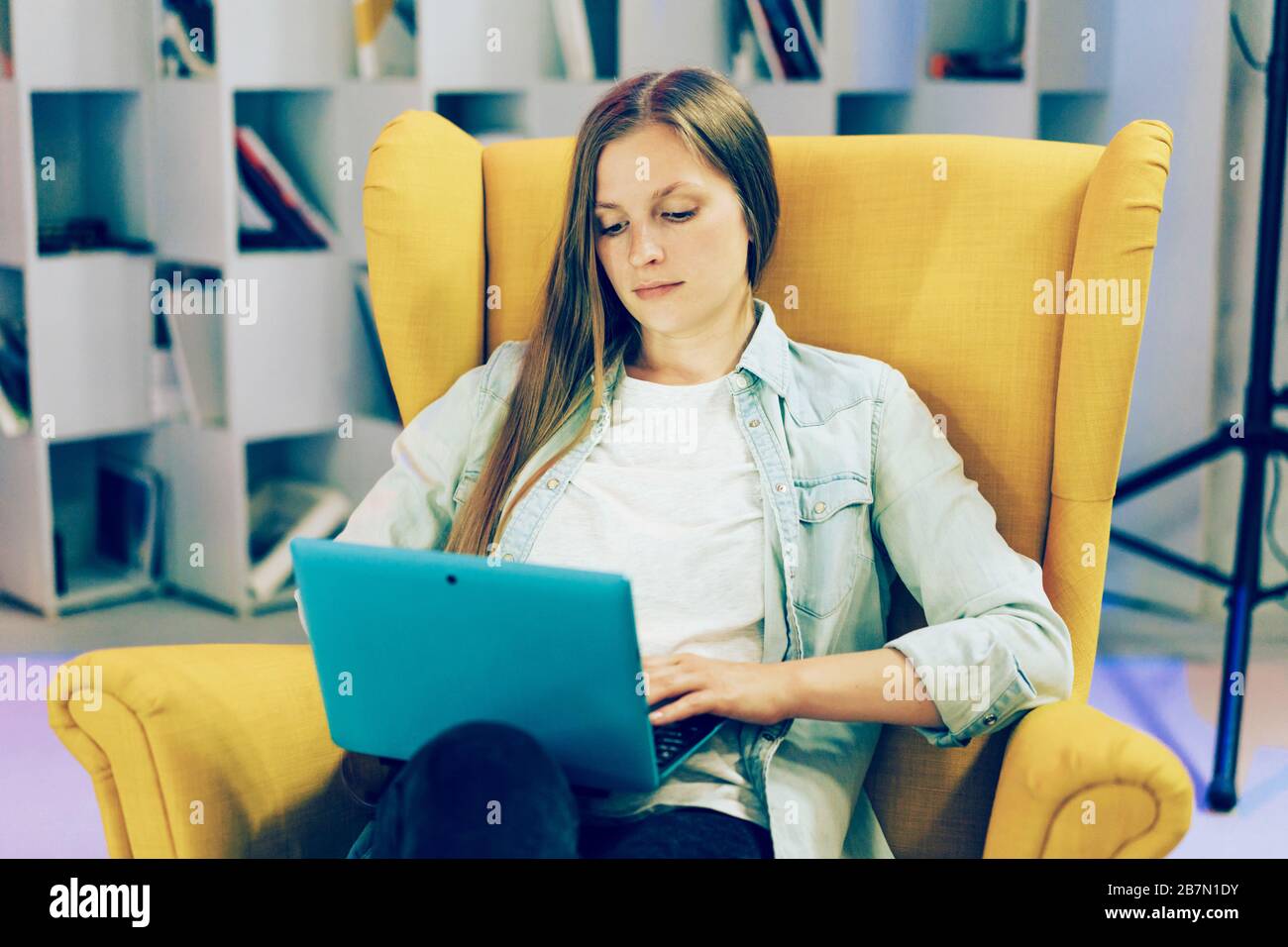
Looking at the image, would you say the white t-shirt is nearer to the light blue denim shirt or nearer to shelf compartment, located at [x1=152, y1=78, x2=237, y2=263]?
the light blue denim shirt

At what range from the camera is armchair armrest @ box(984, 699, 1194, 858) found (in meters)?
1.16

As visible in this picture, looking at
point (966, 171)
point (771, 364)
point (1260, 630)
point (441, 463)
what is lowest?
point (1260, 630)

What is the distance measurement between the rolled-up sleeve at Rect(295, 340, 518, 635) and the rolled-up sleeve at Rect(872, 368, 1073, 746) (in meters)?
0.43

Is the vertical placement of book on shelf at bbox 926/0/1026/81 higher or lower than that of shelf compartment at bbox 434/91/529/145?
higher

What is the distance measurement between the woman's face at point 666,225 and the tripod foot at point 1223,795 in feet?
4.22

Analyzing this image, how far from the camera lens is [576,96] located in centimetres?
308

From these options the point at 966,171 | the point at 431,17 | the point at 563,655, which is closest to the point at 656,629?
the point at 563,655

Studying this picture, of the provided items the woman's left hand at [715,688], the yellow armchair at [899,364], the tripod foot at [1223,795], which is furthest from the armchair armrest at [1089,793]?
the tripod foot at [1223,795]

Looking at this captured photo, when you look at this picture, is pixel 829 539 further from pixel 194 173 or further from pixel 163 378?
pixel 163 378

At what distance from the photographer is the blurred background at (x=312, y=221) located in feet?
9.41

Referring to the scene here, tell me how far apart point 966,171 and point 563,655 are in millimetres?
769

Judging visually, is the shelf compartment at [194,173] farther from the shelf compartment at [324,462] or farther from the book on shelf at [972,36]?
the book on shelf at [972,36]

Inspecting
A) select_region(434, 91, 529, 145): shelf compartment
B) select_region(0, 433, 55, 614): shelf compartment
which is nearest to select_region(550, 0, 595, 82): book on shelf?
select_region(434, 91, 529, 145): shelf compartment
